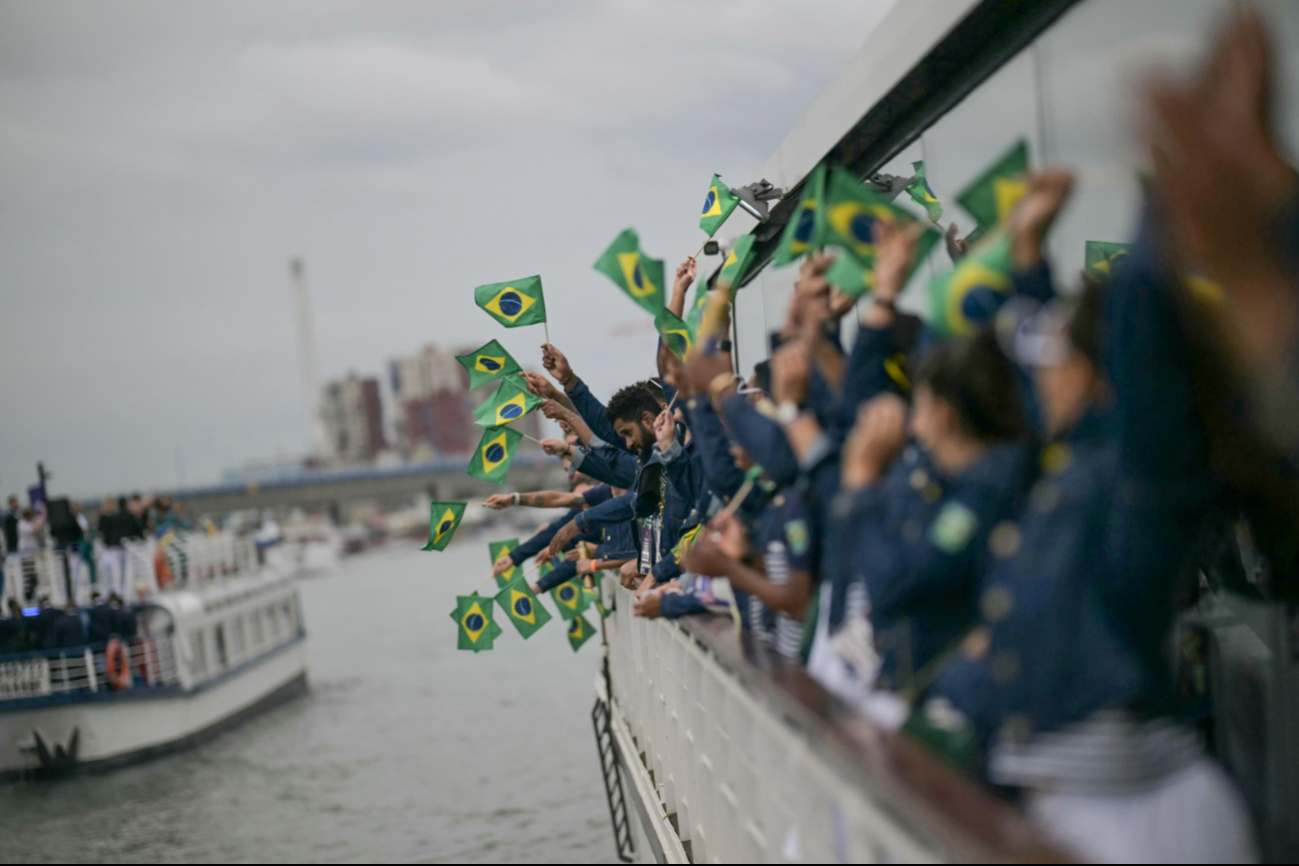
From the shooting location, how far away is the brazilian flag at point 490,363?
7.59 meters

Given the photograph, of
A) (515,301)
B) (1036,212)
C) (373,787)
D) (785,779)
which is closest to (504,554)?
(515,301)

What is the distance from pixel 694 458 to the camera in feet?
16.8

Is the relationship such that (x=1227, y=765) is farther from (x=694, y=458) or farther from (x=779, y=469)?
(x=694, y=458)

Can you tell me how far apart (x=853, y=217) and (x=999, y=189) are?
491 mm

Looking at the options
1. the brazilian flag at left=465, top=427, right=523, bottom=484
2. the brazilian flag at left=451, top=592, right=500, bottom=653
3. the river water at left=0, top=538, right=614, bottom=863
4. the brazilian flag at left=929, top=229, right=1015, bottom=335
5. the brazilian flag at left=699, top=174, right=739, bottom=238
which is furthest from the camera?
the river water at left=0, top=538, right=614, bottom=863

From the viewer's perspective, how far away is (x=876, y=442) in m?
2.54

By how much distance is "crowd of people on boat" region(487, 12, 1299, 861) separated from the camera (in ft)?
6.36

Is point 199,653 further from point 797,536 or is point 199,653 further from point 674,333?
point 797,536

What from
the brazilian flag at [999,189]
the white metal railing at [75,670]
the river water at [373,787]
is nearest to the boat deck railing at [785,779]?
the brazilian flag at [999,189]

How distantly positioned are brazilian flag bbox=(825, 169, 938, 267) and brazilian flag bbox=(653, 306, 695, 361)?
1.36 m

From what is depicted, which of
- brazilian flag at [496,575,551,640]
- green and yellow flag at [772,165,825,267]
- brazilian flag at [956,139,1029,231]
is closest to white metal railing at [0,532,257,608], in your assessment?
brazilian flag at [496,575,551,640]

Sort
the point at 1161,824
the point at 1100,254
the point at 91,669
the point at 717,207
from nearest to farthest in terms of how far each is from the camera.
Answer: the point at 1161,824
the point at 1100,254
the point at 717,207
the point at 91,669

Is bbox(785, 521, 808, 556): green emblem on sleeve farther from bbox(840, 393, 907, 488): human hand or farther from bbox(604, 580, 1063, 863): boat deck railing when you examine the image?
bbox(840, 393, 907, 488): human hand

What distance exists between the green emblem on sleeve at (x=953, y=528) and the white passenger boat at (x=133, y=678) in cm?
2022
